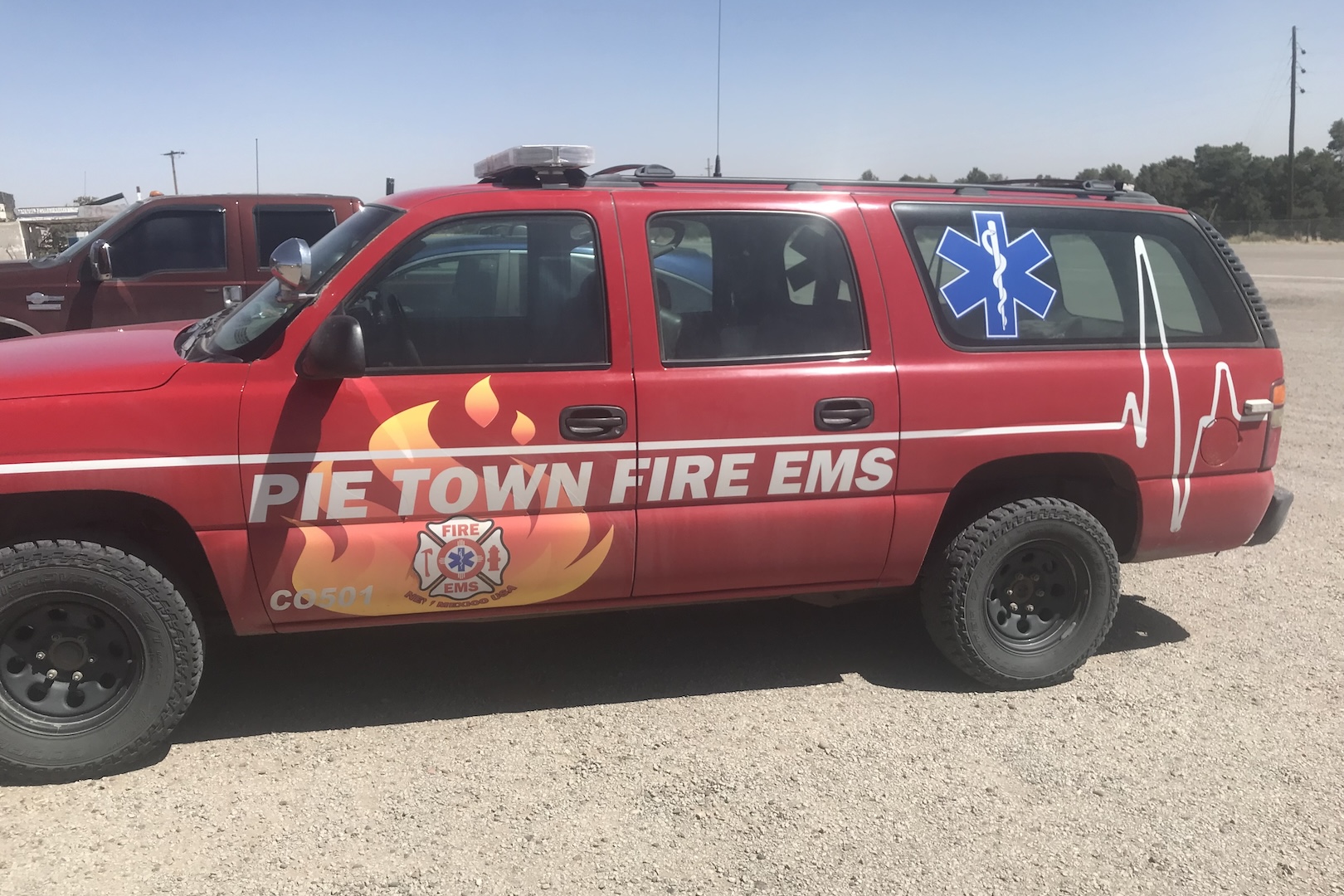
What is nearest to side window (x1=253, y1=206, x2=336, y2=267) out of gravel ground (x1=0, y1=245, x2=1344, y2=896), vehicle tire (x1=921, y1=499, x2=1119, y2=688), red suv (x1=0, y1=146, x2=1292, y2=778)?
red suv (x1=0, y1=146, x2=1292, y2=778)

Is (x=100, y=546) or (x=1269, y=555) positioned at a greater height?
(x=100, y=546)

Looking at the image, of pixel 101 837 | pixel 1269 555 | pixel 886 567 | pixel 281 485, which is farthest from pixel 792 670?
pixel 1269 555

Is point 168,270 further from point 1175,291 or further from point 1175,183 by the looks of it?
point 1175,183

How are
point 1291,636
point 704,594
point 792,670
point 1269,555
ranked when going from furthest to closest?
point 1269,555, point 1291,636, point 792,670, point 704,594

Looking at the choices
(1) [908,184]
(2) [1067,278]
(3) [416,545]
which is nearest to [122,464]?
(3) [416,545]

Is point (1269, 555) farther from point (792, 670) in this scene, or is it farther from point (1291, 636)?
point (792, 670)

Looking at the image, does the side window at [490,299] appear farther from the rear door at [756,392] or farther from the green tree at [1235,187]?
the green tree at [1235,187]

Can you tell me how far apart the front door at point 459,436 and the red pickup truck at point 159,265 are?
5051 millimetres

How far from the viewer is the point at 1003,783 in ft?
11.4

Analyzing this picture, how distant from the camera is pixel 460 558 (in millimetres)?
3488

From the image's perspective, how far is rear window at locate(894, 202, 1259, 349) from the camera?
3963mm

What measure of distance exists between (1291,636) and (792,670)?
2283 mm

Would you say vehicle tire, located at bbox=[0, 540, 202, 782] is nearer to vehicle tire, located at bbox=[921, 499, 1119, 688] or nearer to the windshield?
the windshield

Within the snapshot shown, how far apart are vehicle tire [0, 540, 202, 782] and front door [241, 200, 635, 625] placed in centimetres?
35
